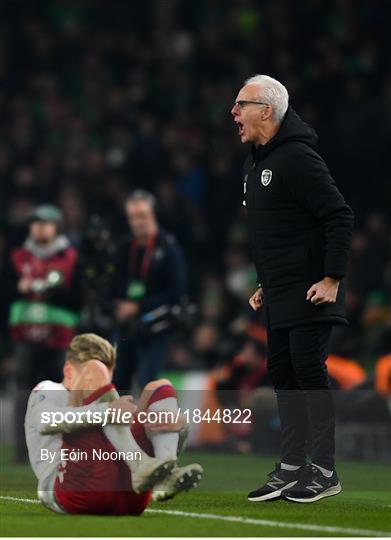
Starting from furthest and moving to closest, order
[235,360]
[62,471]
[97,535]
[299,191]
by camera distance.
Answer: [235,360] < [299,191] < [62,471] < [97,535]

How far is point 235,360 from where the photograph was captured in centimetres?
1463

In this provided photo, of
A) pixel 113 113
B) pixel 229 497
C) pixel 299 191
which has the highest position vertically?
pixel 113 113

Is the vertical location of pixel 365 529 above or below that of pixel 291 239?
below

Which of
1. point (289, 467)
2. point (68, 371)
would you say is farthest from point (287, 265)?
point (68, 371)

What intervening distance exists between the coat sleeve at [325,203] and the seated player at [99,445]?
1.00 m

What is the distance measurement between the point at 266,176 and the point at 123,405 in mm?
1428

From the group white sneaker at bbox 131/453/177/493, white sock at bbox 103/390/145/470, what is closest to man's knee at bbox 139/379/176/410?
white sock at bbox 103/390/145/470

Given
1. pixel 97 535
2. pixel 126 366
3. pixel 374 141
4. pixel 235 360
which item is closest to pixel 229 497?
pixel 97 535

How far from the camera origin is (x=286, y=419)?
25.2ft

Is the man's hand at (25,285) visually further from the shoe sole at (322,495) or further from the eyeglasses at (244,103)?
the shoe sole at (322,495)

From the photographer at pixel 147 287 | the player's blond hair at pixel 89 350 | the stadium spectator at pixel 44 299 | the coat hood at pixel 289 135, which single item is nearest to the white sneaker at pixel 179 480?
the player's blond hair at pixel 89 350

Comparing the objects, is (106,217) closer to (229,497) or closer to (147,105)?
(147,105)

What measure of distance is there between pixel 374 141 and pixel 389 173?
0.50 meters

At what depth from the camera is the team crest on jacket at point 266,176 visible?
7718 millimetres
